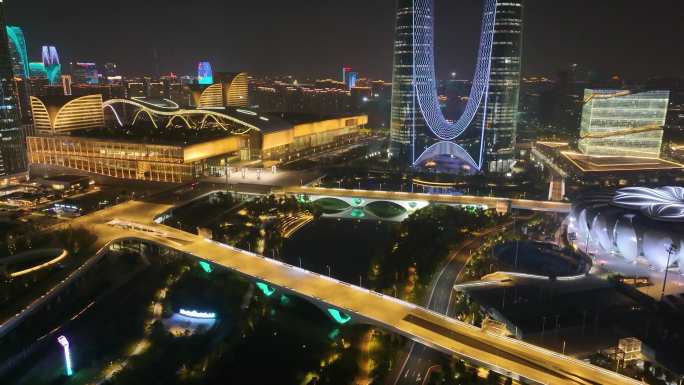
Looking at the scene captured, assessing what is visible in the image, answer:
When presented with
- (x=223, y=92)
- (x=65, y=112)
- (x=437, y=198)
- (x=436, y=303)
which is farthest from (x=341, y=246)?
(x=223, y=92)

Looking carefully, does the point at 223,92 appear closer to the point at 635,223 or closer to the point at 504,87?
the point at 504,87

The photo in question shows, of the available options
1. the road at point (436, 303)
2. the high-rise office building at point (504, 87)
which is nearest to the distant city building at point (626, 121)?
the high-rise office building at point (504, 87)

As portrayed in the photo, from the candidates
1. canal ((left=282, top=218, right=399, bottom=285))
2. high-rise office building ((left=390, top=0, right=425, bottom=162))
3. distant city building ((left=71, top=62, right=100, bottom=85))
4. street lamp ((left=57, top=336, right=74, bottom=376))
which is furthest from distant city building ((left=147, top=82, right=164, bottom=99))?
street lamp ((left=57, top=336, right=74, bottom=376))

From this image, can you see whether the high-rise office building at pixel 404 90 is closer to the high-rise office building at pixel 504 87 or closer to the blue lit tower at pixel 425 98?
the blue lit tower at pixel 425 98

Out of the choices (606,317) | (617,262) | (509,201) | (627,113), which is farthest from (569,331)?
(627,113)

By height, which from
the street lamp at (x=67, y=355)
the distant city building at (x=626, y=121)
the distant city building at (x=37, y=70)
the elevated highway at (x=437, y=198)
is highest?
the distant city building at (x=37, y=70)

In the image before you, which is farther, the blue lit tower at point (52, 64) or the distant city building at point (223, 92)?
the blue lit tower at point (52, 64)
